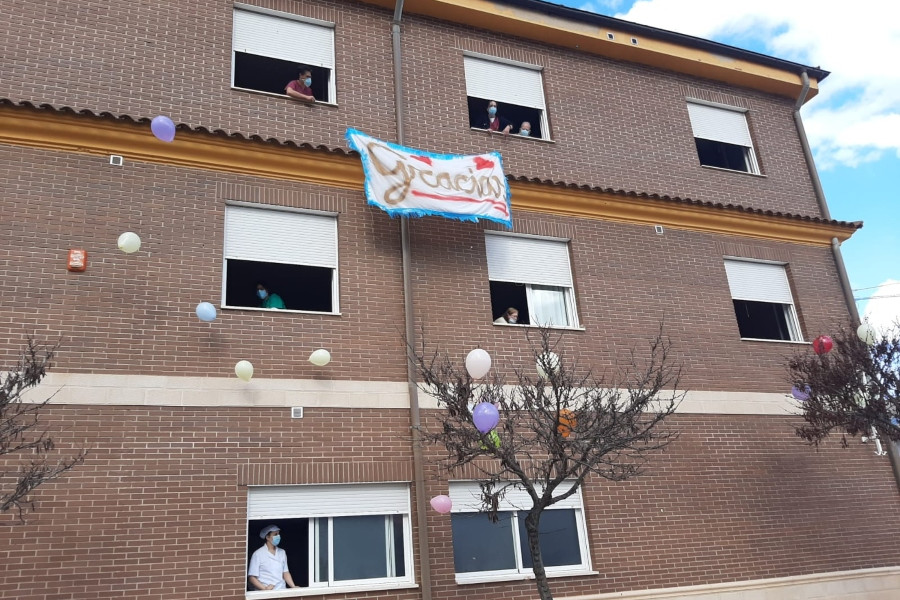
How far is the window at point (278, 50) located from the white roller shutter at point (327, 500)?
5.60 m

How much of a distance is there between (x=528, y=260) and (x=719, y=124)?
5.52 metres

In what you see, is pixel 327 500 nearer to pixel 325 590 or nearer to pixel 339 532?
pixel 339 532

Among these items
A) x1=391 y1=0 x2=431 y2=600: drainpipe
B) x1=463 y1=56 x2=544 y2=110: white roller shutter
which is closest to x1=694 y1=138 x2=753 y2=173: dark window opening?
x1=463 y1=56 x2=544 y2=110: white roller shutter

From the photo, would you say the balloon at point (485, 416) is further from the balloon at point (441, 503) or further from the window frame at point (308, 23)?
the window frame at point (308, 23)

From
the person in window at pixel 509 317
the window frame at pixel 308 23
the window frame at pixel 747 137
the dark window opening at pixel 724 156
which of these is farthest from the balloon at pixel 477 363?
the dark window opening at pixel 724 156

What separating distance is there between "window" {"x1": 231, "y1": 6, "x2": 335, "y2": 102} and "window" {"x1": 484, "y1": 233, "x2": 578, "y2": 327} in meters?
3.39

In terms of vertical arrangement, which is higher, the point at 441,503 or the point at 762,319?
the point at 762,319

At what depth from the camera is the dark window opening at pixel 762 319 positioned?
12797 millimetres

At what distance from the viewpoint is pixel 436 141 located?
1119 cm

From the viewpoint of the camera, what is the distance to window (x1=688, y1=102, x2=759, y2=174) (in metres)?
13.8

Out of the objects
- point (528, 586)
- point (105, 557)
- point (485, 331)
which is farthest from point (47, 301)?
point (528, 586)

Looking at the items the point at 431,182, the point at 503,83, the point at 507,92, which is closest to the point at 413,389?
the point at 431,182

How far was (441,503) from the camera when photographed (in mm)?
8336

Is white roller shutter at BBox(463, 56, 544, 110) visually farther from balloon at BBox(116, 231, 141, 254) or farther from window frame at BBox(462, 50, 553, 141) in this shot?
balloon at BBox(116, 231, 141, 254)
